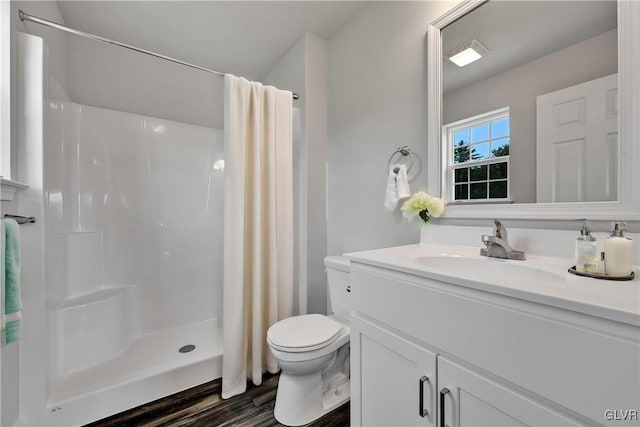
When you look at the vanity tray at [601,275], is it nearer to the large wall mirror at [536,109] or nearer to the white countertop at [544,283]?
the white countertop at [544,283]

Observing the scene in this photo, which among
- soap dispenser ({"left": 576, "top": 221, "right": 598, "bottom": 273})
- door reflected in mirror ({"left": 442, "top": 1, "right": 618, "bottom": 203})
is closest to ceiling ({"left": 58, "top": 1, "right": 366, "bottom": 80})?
door reflected in mirror ({"left": 442, "top": 1, "right": 618, "bottom": 203})

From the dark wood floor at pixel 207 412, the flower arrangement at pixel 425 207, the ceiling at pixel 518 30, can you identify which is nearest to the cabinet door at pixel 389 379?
the dark wood floor at pixel 207 412

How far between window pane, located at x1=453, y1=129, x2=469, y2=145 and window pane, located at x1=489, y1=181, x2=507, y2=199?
0.24 meters

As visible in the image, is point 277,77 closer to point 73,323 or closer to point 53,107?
point 53,107

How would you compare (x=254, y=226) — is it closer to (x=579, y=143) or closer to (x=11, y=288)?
(x=11, y=288)

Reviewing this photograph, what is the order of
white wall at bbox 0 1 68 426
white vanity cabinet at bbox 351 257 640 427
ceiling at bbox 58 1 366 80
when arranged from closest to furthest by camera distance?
white vanity cabinet at bbox 351 257 640 427 → white wall at bbox 0 1 68 426 → ceiling at bbox 58 1 366 80

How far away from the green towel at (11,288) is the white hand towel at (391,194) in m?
1.62

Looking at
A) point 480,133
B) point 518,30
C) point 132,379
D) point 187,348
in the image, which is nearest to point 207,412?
point 132,379

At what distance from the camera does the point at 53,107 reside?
5.13 ft

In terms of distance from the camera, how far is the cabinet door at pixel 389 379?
750 mm

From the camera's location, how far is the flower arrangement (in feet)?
4.00

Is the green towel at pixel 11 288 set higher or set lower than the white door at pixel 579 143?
lower

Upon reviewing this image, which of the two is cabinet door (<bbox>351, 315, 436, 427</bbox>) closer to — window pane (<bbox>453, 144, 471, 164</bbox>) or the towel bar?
window pane (<bbox>453, 144, 471, 164</bbox>)

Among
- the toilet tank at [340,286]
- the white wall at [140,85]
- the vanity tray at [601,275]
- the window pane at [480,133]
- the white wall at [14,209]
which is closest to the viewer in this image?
the vanity tray at [601,275]
